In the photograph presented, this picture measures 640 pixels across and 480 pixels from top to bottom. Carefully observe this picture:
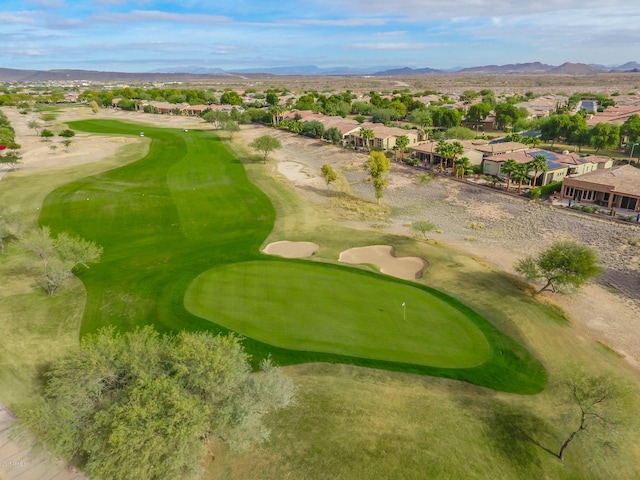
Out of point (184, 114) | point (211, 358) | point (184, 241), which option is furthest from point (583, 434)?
point (184, 114)

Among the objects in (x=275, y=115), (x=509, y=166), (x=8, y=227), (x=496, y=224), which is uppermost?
(x=275, y=115)

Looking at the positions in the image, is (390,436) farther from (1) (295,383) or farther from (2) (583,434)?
(2) (583,434)

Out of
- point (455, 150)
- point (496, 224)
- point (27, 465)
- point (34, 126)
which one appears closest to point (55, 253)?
point (27, 465)

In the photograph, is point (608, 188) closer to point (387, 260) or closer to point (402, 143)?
point (387, 260)

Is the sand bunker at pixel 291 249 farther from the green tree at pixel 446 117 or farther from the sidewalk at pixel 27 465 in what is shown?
the green tree at pixel 446 117

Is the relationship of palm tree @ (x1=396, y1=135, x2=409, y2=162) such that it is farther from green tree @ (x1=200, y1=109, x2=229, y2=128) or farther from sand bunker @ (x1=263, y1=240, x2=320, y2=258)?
green tree @ (x1=200, y1=109, x2=229, y2=128)

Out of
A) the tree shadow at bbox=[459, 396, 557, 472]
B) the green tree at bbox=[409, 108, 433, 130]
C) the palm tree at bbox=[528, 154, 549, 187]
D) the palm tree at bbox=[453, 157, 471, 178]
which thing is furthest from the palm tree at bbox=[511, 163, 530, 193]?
the green tree at bbox=[409, 108, 433, 130]
